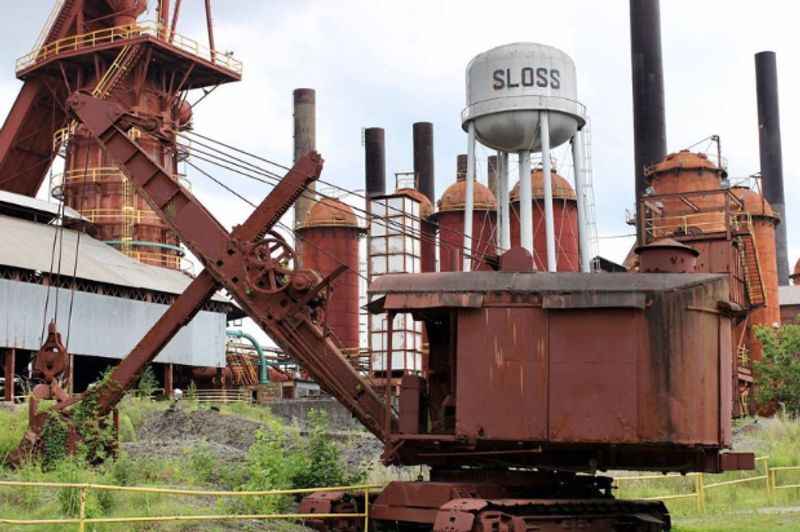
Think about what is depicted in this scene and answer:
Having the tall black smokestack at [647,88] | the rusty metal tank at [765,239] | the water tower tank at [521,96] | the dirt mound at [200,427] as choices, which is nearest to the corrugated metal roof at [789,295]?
the rusty metal tank at [765,239]

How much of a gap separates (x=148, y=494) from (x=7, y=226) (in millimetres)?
26412

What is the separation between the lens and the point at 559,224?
46.8 metres

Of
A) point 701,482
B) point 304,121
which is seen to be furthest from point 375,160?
point 701,482

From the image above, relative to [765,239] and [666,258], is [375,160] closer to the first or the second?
[765,239]

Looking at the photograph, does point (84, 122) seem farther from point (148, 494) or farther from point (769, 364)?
point (769, 364)

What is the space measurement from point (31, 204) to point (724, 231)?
25313mm

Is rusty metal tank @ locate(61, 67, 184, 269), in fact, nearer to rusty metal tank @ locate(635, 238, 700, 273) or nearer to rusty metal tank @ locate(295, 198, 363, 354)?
rusty metal tank @ locate(295, 198, 363, 354)

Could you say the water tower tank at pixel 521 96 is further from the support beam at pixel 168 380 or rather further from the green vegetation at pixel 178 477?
the green vegetation at pixel 178 477

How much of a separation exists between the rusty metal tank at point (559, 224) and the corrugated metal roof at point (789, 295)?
84.1 ft

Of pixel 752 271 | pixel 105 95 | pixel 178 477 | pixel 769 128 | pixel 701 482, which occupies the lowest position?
pixel 701 482

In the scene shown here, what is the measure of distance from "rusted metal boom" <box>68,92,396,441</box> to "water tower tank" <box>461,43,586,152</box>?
18128 mm

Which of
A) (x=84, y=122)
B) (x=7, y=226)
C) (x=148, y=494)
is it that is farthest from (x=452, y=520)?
(x=7, y=226)

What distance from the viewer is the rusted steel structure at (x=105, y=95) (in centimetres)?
4488

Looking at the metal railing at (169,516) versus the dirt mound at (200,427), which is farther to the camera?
the dirt mound at (200,427)
